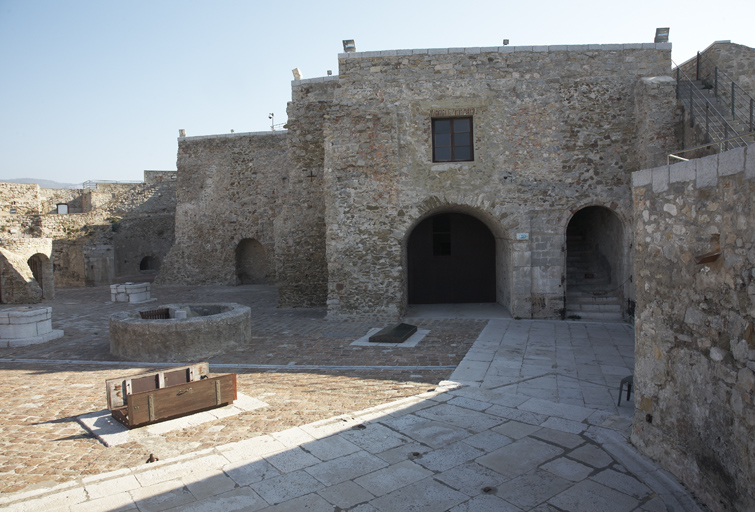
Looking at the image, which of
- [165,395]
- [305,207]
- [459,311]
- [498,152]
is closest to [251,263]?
[305,207]

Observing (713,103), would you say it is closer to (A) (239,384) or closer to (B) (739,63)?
(B) (739,63)

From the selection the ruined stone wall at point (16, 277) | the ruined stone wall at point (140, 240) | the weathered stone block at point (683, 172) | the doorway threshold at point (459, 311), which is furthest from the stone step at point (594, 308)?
the ruined stone wall at point (140, 240)

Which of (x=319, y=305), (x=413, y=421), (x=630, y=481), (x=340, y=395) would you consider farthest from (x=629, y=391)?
(x=319, y=305)

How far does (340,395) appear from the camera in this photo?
6621mm

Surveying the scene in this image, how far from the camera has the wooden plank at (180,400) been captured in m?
5.46

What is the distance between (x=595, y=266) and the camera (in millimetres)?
13914

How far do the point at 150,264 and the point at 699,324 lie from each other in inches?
1052

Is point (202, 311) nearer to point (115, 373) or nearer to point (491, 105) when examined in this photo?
point (115, 373)

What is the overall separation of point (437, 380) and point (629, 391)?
250 centimetres

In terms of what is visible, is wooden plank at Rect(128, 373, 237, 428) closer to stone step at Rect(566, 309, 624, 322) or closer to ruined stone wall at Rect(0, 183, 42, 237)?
stone step at Rect(566, 309, 624, 322)

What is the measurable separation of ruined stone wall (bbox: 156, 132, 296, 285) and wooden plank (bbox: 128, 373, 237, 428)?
1372cm

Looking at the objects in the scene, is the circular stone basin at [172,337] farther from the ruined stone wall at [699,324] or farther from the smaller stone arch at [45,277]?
the smaller stone arch at [45,277]

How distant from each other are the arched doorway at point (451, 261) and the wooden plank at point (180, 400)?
9.22m

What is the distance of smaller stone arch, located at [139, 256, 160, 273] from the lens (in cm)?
2605
